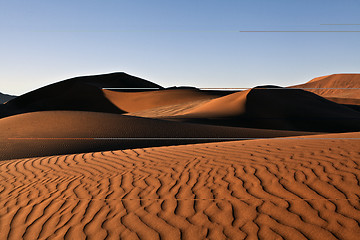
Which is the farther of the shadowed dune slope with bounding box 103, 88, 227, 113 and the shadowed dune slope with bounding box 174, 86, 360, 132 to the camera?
the shadowed dune slope with bounding box 103, 88, 227, 113

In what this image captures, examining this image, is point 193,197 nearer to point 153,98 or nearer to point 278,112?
point 278,112

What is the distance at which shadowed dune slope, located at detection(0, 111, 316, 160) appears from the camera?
47.8ft

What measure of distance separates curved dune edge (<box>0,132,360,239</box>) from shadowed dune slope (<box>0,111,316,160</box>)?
20.6 ft

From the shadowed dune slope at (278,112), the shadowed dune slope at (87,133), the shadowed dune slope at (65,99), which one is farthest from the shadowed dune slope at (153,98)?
the shadowed dune slope at (87,133)

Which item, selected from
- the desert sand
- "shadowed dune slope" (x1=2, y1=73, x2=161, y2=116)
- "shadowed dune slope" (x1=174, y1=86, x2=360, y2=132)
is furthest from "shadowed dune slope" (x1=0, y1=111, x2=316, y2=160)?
"shadowed dune slope" (x1=2, y1=73, x2=161, y2=116)

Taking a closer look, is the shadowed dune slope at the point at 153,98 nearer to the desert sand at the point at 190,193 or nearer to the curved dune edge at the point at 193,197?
the desert sand at the point at 190,193

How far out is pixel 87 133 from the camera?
55.1ft

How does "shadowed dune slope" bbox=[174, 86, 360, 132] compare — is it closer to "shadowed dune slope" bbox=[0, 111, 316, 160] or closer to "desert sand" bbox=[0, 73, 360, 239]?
"shadowed dune slope" bbox=[0, 111, 316, 160]

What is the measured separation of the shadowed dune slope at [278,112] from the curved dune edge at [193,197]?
21386 millimetres

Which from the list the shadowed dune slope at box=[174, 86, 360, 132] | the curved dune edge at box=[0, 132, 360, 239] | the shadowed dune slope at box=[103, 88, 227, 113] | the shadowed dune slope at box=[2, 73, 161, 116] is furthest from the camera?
the shadowed dune slope at box=[2, 73, 161, 116]

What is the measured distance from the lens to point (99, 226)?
4543 millimetres

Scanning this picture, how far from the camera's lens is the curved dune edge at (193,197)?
14.1 ft

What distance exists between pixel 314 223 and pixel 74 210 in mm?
3058

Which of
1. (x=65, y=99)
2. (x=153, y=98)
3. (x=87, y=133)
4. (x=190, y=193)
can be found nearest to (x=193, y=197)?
(x=190, y=193)
